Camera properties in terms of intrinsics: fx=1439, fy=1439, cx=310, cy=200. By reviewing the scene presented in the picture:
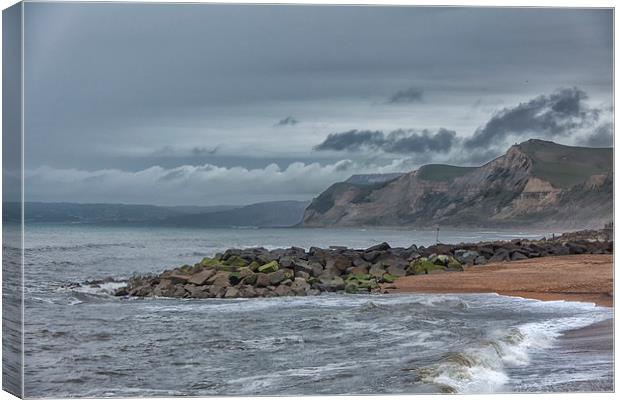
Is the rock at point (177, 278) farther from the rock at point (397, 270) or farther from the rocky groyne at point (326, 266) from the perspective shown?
the rock at point (397, 270)

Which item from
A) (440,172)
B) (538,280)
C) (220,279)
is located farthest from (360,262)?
(538,280)

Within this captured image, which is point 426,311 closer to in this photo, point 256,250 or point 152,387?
point 256,250

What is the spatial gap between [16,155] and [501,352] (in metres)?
5.60

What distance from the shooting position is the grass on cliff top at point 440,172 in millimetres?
16188

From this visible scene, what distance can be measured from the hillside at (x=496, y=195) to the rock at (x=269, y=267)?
565 mm

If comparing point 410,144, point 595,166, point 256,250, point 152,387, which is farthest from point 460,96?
point 152,387

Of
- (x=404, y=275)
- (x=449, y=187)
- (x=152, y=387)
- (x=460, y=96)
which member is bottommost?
(x=152, y=387)

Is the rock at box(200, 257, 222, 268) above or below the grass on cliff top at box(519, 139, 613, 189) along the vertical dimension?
→ below

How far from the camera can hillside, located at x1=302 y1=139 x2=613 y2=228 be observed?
16.2 metres

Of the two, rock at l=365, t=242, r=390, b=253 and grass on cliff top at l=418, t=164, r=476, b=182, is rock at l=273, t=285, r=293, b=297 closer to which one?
rock at l=365, t=242, r=390, b=253

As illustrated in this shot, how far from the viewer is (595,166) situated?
53.6 feet

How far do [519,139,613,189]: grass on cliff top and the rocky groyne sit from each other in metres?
0.70

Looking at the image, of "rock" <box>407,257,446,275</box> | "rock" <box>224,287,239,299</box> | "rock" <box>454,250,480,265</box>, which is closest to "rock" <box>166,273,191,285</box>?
"rock" <box>224,287,239,299</box>

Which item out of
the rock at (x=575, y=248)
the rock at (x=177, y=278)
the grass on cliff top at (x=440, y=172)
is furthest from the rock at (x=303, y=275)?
the rock at (x=575, y=248)
